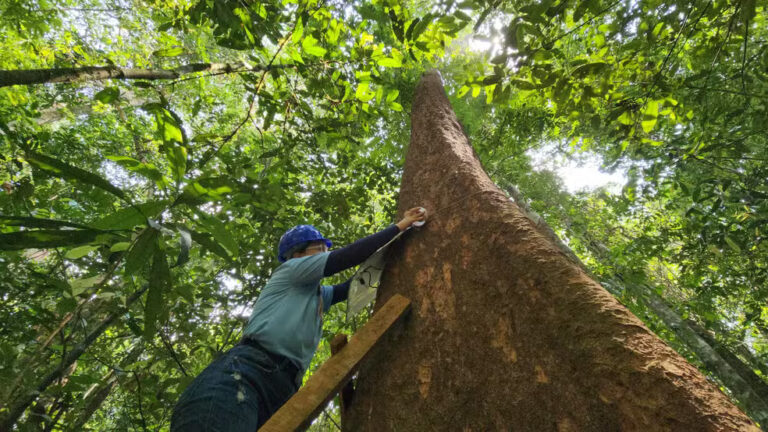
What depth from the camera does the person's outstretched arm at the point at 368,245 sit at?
1758 millimetres

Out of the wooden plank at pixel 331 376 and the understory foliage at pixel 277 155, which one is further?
the understory foliage at pixel 277 155

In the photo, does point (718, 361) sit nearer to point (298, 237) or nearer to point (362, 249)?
point (362, 249)

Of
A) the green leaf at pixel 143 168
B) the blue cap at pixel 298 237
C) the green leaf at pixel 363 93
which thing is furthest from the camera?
the green leaf at pixel 363 93

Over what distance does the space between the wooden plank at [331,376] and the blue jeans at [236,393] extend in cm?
48

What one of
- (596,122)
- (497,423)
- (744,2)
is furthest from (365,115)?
(497,423)

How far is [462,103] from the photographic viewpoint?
6273 mm

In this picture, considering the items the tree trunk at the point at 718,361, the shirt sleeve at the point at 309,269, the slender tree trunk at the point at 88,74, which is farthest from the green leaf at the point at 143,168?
the tree trunk at the point at 718,361

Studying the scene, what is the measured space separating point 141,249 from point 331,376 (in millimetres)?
825

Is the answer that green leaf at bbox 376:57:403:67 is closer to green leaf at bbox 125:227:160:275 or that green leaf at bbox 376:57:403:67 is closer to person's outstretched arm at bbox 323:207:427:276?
person's outstretched arm at bbox 323:207:427:276

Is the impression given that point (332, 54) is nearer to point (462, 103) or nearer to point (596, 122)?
point (596, 122)

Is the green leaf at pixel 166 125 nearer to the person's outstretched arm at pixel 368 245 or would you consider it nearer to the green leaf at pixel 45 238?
the green leaf at pixel 45 238

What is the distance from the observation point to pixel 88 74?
6.00 feet

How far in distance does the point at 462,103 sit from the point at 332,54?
152 inches

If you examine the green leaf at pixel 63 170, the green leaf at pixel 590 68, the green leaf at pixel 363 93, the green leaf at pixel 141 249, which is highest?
the green leaf at pixel 363 93
